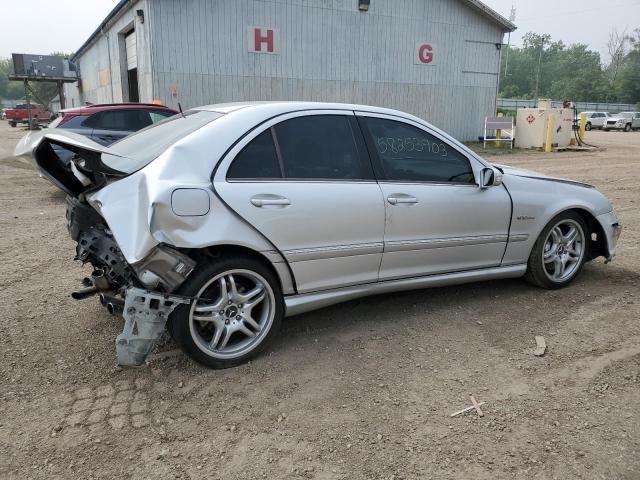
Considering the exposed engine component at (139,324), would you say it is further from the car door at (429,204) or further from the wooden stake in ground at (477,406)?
the wooden stake in ground at (477,406)

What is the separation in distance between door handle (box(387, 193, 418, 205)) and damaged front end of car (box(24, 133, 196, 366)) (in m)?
1.44

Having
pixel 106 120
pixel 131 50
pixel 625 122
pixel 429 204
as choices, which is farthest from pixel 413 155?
pixel 625 122

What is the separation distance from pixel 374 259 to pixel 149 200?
5.18 ft

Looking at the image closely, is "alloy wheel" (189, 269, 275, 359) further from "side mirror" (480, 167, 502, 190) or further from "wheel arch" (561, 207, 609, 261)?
"wheel arch" (561, 207, 609, 261)

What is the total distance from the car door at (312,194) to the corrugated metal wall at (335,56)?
42.6 ft

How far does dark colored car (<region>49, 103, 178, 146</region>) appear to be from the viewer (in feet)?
30.0

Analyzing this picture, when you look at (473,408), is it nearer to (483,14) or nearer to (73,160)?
(73,160)

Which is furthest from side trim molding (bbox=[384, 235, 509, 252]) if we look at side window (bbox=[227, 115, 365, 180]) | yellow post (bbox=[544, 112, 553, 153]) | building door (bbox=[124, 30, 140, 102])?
yellow post (bbox=[544, 112, 553, 153])

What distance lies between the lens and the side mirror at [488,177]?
160 inches

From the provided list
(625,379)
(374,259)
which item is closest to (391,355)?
(374,259)

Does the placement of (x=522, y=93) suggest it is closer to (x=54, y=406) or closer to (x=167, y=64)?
(x=167, y=64)

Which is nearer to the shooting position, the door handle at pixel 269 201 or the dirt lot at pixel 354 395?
the dirt lot at pixel 354 395

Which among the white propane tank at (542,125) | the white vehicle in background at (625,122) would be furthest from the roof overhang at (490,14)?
the white vehicle in background at (625,122)

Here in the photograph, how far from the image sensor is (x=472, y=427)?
9.11 ft
